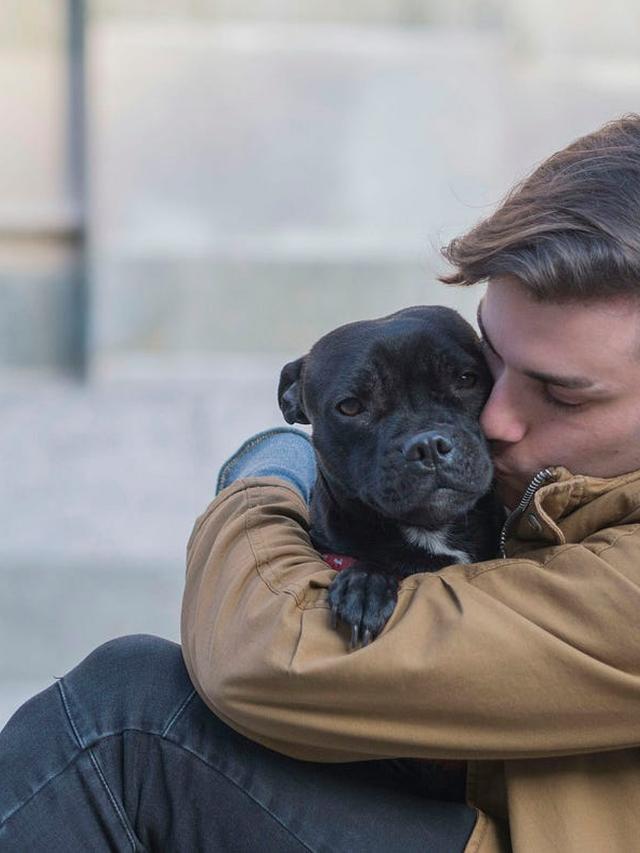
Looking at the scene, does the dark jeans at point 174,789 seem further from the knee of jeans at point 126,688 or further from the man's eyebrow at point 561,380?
the man's eyebrow at point 561,380

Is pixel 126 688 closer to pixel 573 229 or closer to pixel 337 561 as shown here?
pixel 337 561

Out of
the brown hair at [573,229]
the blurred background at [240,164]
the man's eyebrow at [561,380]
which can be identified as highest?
the brown hair at [573,229]

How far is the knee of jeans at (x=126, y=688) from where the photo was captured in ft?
7.78

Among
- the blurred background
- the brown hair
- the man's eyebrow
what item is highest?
the brown hair

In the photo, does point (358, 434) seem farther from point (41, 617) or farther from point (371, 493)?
point (41, 617)

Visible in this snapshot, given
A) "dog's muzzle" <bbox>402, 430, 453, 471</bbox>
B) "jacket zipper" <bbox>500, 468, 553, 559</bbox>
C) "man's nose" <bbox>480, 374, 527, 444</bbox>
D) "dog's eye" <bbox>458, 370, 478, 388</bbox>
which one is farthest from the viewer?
"dog's eye" <bbox>458, 370, 478, 388</bbox>

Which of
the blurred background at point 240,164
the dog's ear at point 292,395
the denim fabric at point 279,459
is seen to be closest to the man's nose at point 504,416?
the denim fabric at point 279,459

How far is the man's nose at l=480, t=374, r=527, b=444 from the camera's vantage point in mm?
2477

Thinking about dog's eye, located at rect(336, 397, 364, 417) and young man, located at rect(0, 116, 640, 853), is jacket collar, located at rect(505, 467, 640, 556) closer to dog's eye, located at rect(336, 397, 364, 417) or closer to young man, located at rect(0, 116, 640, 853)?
young man, located at rect(0, 116, 640, 853)

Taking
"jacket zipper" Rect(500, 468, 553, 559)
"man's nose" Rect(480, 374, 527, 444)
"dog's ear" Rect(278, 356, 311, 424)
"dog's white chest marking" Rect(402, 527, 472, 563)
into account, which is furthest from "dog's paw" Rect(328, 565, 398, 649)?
"dog's ear" Rect(278, 356, 311, 424)

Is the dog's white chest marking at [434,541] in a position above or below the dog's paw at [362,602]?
below

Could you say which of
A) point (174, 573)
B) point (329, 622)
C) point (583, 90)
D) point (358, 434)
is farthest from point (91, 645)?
point (583, 90)

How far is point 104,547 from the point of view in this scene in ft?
19.8

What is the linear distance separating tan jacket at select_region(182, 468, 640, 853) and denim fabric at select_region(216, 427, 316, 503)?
24.9 inches
